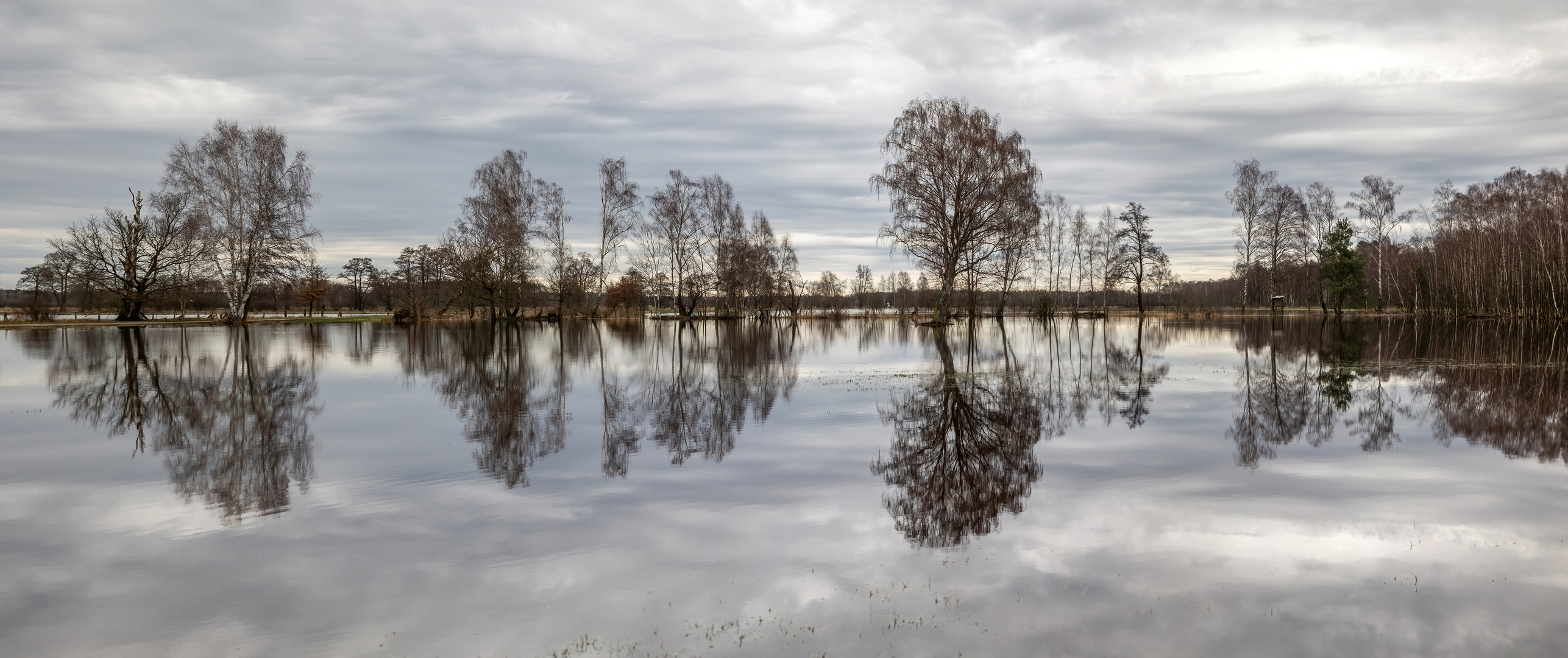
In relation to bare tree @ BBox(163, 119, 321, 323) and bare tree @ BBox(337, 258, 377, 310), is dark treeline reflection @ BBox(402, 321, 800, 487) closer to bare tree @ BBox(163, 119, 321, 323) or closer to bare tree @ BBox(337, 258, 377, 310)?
bare tree @ BBox(163, 119, 321, 323)

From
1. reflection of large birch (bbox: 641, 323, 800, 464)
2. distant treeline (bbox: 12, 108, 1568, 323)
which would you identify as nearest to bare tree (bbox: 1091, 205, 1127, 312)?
distant treeline (bbox: 12, 108, 1568, 323)

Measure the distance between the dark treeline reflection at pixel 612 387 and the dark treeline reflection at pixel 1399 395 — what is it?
7102 millimetres

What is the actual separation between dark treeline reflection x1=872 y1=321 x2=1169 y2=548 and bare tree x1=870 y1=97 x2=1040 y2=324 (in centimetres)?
1272

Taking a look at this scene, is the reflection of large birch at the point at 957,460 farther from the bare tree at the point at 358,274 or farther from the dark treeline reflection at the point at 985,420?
the bare tree at the point at 358,274

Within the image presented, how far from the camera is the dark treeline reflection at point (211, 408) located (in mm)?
8648

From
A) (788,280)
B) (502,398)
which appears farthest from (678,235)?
(502,398)

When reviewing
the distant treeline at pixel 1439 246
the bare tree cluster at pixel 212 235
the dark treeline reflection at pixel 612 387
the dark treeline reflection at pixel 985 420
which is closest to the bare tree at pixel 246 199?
the bare tree cluster at pixel 212 235

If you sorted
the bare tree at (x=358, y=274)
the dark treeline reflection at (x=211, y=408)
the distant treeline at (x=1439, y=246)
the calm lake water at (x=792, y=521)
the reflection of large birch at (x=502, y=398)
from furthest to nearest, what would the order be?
the bare tree at (x=358, y=274) < the distant treeline at (x=1439, y=246) < the reflection of large birch at (x=502, y=398) < the dark treeline reflection at (x=211, y=408) < the calm lake water at (x=792, y=521)

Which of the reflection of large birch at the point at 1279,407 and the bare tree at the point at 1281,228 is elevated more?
the bare tree at the point at 1281,228

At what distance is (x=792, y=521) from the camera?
22.4ft

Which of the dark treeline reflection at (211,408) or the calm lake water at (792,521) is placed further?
the dark treeline reflection at (211,408)

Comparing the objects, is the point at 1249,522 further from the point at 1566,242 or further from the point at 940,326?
the point at 1566,242

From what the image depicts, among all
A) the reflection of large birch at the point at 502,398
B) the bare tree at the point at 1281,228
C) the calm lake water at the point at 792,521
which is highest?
the bare tree at the point at 1281,228

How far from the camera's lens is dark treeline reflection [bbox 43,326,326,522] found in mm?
8648
